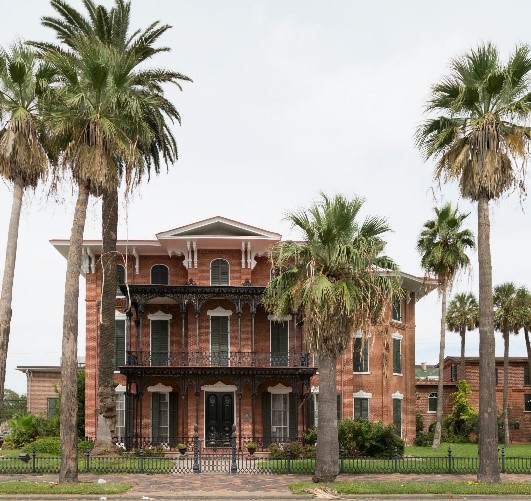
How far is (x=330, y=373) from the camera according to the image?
24891mm

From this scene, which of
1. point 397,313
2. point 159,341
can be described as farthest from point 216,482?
point 397,313

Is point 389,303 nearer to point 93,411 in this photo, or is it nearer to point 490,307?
point 490,307

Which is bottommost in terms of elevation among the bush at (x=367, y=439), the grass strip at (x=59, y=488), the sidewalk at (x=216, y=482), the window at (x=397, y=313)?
the sidewalk at (x=216, y=482)

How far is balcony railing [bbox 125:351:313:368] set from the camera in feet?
130

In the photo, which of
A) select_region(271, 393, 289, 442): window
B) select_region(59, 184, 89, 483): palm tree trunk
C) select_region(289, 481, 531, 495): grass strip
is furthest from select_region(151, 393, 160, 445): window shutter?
select_region(289, 481, 531, 495): grass strip

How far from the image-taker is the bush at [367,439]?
106ft

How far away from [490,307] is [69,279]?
12.3 meters

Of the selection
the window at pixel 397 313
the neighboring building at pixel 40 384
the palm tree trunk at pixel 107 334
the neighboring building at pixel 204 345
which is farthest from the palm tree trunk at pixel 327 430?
the neighboring building at pixel 40 384

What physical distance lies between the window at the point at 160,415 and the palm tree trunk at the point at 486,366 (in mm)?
18848

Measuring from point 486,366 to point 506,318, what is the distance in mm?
29562

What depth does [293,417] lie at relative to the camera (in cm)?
4025

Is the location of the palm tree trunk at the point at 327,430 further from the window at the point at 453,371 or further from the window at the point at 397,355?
the window at the point at 453,371

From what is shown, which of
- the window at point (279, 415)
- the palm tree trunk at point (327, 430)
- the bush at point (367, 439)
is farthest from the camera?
the window at point (279, 415)

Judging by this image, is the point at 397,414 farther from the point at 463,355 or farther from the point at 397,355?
the point at 463,355
